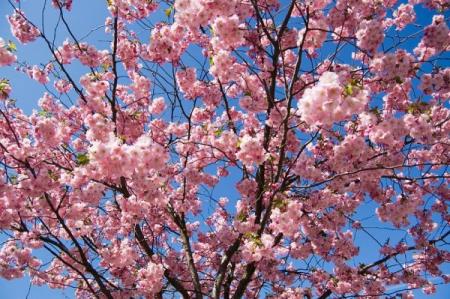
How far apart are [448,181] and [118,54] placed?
19.3ft

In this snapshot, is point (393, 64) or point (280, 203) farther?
point (280, 203)

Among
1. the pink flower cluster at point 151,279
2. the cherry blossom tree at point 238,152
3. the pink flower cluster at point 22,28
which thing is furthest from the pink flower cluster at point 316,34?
the pink flower cluster at point 22,28

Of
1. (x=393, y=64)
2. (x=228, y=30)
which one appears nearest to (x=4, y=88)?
(x=228, y=30)

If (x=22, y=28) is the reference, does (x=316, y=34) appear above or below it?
below

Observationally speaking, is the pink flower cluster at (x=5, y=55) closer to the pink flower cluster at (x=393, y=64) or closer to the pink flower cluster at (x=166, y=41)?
the pink flower cluster at (x=166, y=41)

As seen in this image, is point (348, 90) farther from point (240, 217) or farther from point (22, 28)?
point (22, 28)

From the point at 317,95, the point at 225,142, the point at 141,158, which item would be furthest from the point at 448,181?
the point at 141,158

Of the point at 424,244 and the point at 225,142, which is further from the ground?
the point at 225,142

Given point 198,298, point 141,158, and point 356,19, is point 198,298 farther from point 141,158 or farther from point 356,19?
point 356,19

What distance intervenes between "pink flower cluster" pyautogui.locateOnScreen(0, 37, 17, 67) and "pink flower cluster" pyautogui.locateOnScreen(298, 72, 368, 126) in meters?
3.99

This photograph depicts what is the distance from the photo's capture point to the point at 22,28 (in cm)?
631

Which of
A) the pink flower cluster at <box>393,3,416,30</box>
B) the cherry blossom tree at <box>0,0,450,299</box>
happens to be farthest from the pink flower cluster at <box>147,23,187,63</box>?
the pink flower cluster at <box>393,3,416,30</box>

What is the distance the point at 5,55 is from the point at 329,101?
429 centimetres

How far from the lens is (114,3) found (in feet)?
20.4
